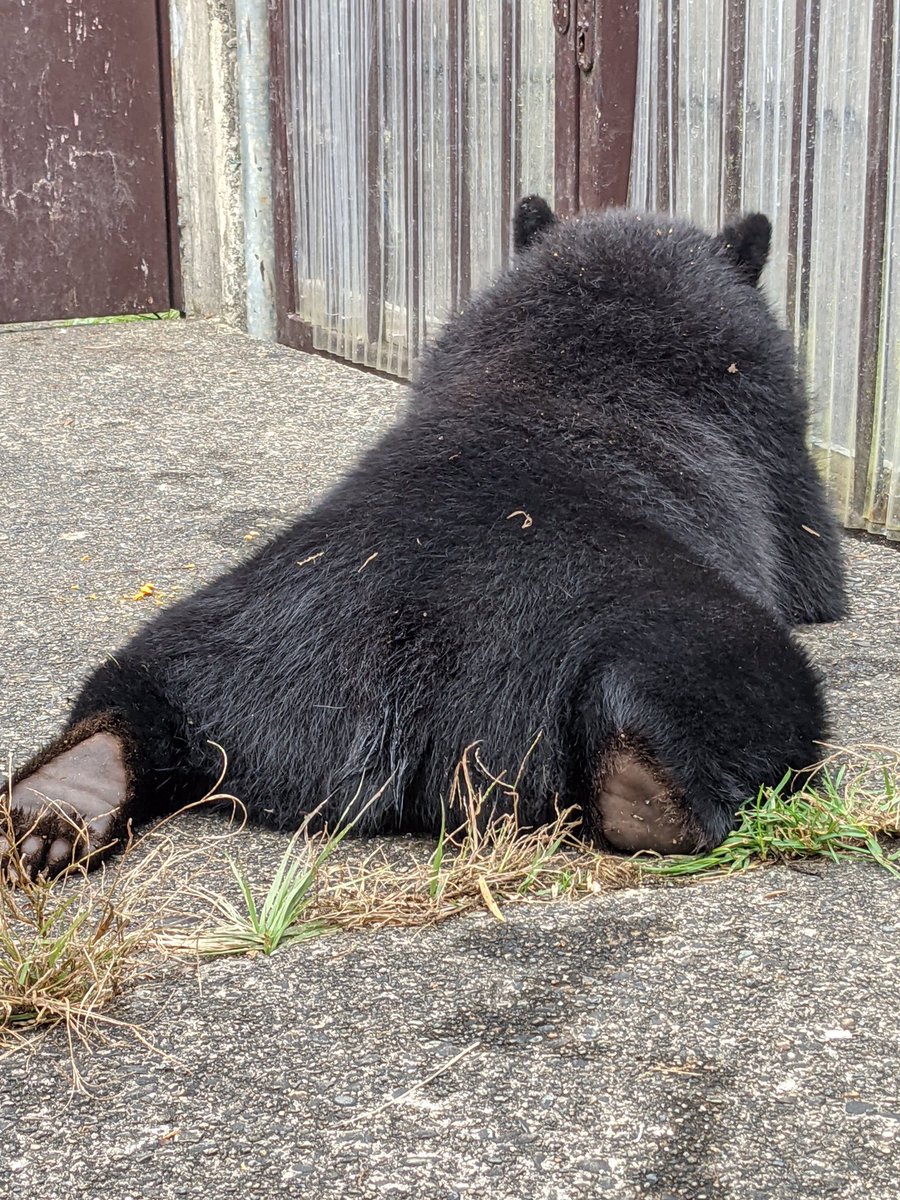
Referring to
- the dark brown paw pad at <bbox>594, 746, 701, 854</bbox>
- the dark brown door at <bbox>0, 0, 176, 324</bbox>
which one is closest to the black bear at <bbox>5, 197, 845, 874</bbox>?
the dark brown paw pad at <bbox>594, 746, 701, 854</bbox>

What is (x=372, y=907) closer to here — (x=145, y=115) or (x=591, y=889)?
(x=591, y=889)

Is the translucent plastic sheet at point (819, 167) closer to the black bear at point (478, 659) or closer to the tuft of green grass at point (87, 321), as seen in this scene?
the black bear at point (478, 659)

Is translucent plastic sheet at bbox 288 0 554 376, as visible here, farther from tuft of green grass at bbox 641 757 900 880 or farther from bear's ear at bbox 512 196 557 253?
tuft of green grass at bbox 641 757 900 880

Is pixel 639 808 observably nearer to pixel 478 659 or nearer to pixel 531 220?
pixel 478 659

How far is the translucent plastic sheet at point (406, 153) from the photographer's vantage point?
6.48 meters

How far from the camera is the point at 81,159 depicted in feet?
28.3

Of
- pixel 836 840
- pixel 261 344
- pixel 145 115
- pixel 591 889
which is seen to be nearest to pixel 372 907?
pixel 591 889

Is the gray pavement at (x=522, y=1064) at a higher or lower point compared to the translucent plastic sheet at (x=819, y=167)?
lower

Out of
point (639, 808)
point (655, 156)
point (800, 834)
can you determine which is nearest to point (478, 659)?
point (639, 808)

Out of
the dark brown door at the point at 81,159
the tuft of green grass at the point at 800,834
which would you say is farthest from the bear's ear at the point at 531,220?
the dark brown door at the point at 81,159

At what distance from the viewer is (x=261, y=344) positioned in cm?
848

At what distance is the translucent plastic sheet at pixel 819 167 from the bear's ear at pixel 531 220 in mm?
1122

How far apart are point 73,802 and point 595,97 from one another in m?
3.96

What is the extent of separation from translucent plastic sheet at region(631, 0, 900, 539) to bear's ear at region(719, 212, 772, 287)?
73cm
